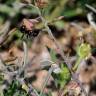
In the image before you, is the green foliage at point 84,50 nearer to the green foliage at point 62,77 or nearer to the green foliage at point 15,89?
the green foliage at point 62,77

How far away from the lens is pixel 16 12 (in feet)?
8.86

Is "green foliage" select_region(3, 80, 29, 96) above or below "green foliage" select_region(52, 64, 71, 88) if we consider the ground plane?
above

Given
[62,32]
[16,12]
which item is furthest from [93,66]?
[16,12]

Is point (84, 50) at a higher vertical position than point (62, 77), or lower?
higher

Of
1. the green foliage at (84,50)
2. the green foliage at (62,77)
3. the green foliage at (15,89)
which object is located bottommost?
the green foliage at (62,77)

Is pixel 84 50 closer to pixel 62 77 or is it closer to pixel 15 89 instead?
pixel 62 77

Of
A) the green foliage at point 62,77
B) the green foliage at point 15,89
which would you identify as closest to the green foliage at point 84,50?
the green foliage at point 62,77

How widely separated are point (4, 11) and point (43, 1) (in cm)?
152

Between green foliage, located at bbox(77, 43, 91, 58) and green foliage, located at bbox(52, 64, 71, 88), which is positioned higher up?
green foliage, located at bbox(77, 43, 91, 58)

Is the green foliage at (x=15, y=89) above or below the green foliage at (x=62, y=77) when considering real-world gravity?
above

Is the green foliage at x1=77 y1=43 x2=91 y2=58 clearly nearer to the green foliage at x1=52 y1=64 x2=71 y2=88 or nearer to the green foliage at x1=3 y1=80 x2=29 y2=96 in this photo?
the green foliage at x1=52 y1=64 x2=71 y2=88

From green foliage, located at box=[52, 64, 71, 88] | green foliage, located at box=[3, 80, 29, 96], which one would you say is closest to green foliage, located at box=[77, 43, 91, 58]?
green foliage, located at box=[52, 64, 71, 88]

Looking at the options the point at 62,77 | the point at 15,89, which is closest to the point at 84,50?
the point at 62,77

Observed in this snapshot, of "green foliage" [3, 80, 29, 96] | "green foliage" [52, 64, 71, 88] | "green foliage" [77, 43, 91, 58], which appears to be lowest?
"green foliage" [52, 64, 71, 88]
